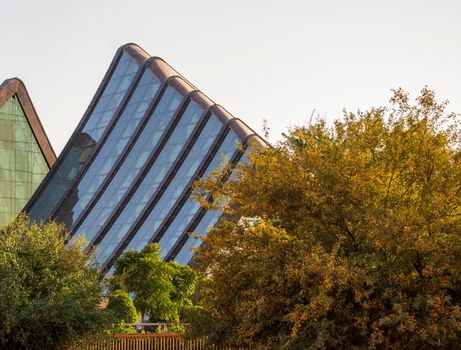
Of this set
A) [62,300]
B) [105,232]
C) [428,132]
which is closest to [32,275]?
[62,300]

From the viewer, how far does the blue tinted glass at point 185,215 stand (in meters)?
58.1

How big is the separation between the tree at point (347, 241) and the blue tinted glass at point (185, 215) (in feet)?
92.3

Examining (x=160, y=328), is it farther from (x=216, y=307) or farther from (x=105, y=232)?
(x=105, y=232)

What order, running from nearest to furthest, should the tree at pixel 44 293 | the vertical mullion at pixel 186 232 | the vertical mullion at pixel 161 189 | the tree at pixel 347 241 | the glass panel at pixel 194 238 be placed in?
the tree at pixel 347 241, the tree at pixel 44 293, the glass panel at pixel 194 238, the vertical mullion at pixel 186 232, the vertical mullion at pixel 161 189

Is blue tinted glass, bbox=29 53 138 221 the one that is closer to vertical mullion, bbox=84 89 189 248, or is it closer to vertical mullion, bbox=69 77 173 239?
vertical mullion, bbox=69 77 173 239

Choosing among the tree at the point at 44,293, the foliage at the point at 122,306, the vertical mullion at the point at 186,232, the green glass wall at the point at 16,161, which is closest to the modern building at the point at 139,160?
the vertical mullion at the point at 186,232

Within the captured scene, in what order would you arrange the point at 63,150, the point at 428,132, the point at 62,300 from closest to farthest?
the point at 428,132, the point at 62,300, the point at 63,150

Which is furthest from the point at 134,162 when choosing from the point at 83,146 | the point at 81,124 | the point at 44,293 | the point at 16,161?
the point at 44,293

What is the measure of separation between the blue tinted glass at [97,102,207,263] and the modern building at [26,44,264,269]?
0.22 ft

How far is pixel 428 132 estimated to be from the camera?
28.2 meters

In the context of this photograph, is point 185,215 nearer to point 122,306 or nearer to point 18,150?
point 122,306

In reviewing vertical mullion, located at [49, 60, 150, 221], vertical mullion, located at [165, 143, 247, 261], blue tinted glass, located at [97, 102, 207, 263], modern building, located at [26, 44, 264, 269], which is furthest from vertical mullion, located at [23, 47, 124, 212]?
vertical mullion, located at [165, 143, 247, 261]

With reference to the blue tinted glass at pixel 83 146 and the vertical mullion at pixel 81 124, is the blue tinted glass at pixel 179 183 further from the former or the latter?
the vertical mullion at pixel 81 124

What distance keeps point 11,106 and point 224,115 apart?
679 inches
